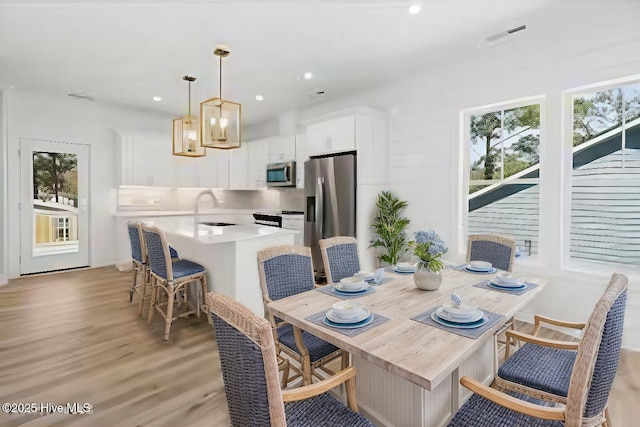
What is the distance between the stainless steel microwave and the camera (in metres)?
5.80

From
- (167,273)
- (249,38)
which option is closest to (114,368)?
(167,273)

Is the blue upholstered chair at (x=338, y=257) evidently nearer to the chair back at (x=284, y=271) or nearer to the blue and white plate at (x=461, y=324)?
the chair back at (x=284, y=271)

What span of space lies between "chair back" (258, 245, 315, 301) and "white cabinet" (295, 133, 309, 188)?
353cm

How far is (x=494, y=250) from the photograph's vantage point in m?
2.83

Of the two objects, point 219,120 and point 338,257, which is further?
point 219,120

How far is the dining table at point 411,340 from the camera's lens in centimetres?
125

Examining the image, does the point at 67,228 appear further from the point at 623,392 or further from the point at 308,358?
the point at 623,392

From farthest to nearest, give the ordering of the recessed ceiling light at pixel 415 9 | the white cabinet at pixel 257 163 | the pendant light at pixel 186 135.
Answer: the white cabinet at pixel 257 163 < the pendant light at pixel 186 135 < the recessed ceiling light at pixel 415 9

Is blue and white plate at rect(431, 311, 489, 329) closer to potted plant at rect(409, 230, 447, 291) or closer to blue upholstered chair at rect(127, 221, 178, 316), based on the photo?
potted plant at rect(409, 230, 447, 291)

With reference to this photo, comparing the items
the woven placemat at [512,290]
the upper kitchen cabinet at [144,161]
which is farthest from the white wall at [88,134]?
the woven placemat at [512,290]

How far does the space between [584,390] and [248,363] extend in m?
1.11

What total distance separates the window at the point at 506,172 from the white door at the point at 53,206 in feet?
20.0

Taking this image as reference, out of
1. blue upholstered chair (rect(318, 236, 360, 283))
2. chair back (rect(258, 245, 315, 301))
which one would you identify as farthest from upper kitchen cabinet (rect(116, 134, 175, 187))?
chair back (rect(258, 245, 315, 301))

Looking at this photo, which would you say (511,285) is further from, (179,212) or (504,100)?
(179,212)
